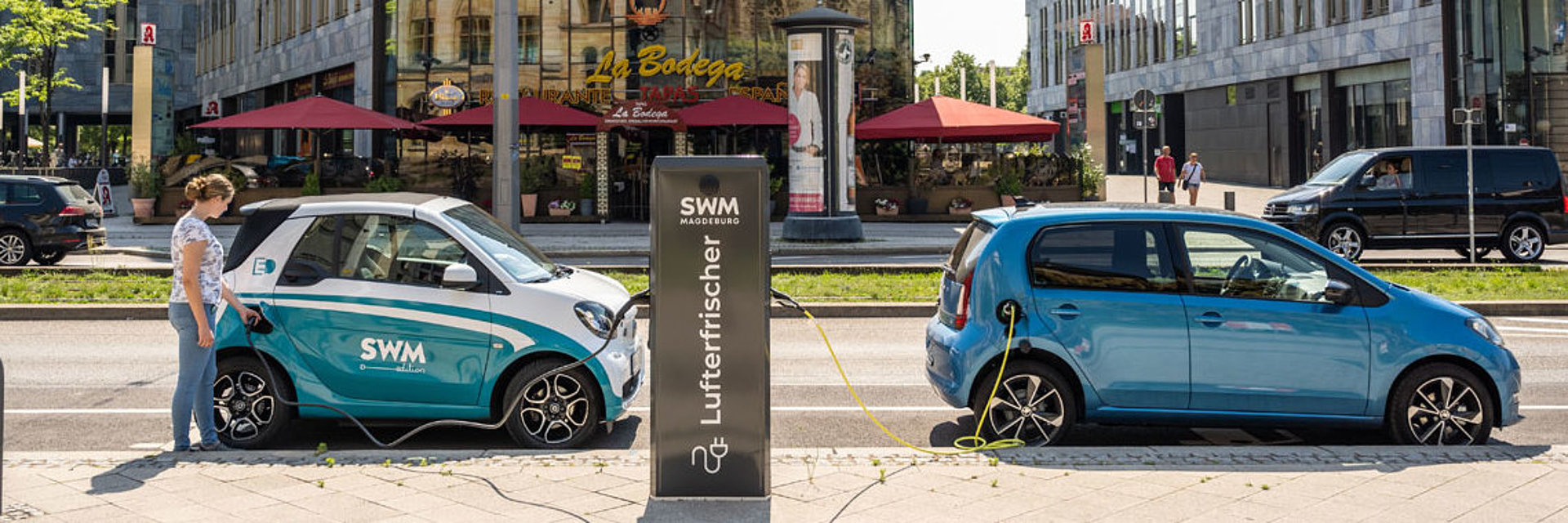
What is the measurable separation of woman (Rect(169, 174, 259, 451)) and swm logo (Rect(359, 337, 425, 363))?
774 mm

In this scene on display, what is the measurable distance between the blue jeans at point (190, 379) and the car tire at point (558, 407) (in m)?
1.53

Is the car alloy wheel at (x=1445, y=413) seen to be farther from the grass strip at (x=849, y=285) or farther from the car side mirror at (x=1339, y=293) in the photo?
the grass strip at (x=849, y=285)

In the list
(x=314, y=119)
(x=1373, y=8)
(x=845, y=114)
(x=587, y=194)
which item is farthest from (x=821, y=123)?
(x=1373, y=8)

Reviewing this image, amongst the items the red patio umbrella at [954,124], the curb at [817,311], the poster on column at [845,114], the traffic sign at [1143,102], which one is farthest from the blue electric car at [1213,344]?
the red patio umbrella at [954,124]

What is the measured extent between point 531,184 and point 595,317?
25.8 metres

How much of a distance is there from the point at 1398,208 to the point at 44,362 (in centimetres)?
1783

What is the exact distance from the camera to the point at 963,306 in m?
8.06

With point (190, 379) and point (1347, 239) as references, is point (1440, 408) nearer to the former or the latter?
point (190, 379)

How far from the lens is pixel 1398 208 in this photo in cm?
2108

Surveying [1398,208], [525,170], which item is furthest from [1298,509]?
[525,170]

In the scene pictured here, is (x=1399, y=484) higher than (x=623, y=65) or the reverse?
the reverse

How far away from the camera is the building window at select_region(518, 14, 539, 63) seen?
36250mm

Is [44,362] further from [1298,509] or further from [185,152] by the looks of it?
[185,152]

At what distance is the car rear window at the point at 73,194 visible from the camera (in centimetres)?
2197
